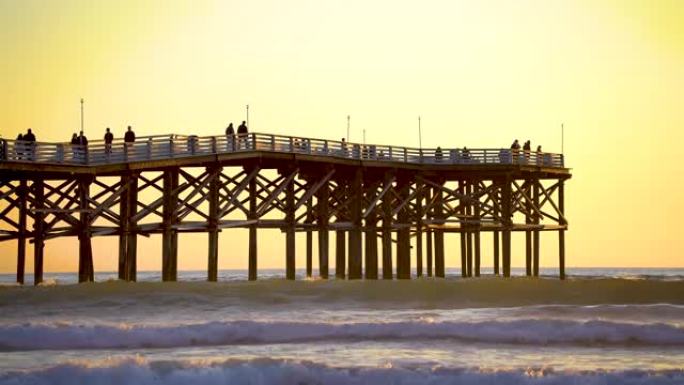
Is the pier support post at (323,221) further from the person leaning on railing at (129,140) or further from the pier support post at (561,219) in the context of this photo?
the pier support post at (561,219)

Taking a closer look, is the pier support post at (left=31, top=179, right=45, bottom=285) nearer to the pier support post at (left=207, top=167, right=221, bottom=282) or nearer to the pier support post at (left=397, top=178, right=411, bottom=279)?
the pier support post at (left=207, top=167, right=221, bottom=282)

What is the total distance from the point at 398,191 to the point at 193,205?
12.3 meters

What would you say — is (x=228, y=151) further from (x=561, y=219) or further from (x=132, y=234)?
(x=561, y=219)

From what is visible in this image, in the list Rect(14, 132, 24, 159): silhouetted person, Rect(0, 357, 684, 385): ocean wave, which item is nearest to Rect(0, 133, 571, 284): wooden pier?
Rect(14, 132, 24, 159): silhouetted person

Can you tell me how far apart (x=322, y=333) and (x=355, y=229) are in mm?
22817

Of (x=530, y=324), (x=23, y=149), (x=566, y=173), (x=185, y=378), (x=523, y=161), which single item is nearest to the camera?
(x=185, y=378)

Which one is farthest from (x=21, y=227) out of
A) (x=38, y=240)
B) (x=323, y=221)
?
(x=323, y=221)

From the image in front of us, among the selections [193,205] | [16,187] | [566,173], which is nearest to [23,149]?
[16,187]

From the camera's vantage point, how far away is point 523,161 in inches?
2062

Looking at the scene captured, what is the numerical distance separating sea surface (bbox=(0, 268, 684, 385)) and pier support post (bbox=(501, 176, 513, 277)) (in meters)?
13.9

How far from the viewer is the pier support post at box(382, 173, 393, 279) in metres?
50.7

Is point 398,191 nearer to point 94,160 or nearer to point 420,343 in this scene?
point 94,160

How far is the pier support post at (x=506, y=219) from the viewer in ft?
173

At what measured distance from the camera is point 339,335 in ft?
85.9
